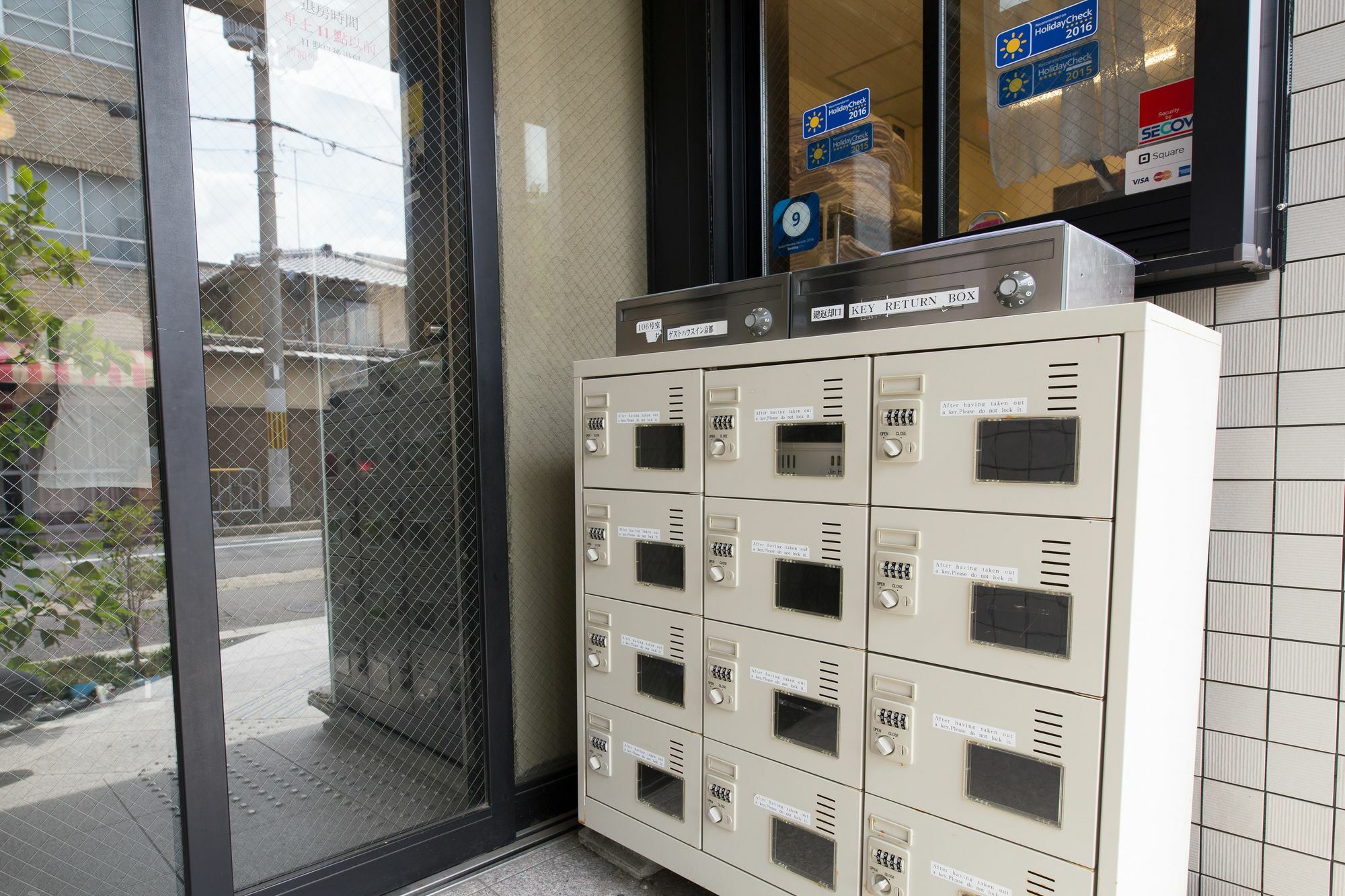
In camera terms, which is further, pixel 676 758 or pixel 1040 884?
pixel 676 758

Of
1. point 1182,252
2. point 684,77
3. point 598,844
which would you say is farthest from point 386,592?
point 1182,252

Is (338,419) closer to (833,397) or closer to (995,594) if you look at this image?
(833,397)

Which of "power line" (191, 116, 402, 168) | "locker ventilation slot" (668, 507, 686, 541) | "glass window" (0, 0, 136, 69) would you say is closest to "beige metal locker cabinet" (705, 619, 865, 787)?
"locker ventilation slot" (668, 507, 686, 541)

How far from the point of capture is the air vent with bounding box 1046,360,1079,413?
1.17 meters

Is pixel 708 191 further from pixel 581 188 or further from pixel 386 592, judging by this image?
pixel 386 592

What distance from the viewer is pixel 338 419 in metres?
1.93

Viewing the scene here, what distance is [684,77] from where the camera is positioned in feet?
8.24

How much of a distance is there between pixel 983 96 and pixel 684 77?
1.05m

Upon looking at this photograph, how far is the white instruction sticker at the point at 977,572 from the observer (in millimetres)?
1236

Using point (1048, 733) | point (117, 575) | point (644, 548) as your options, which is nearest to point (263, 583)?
point (117, 575)

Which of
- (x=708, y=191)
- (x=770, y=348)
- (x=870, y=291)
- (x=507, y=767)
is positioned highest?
(x=708, y=191)

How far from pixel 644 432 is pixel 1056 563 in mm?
1029

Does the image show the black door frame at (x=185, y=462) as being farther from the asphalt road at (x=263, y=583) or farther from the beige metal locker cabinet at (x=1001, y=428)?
the beige metal locker cabinet at (x=1001, y=428)

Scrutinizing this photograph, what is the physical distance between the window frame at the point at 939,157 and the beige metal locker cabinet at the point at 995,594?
82 centimetres
